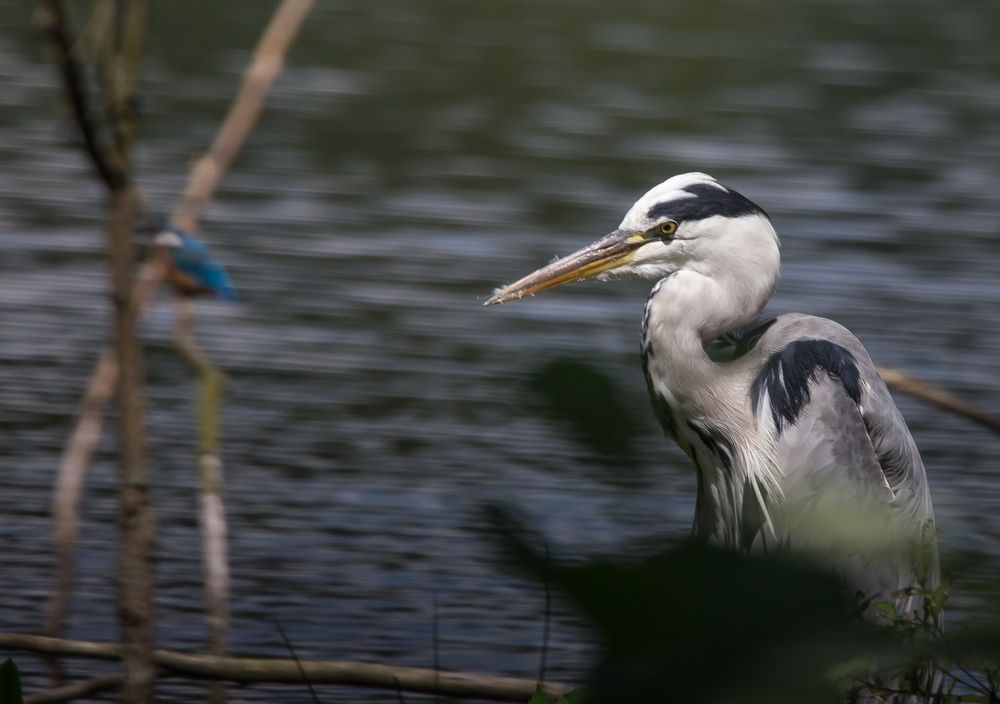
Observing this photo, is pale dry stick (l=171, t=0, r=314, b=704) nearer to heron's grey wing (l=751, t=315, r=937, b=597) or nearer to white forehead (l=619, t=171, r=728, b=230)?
white forehead (l=619, t=171, r=728, b=230)

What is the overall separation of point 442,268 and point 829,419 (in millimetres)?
4464

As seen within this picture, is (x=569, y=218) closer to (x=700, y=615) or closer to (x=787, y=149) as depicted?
(x=787, y=149)

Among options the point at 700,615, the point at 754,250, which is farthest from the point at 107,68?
the point at 700,615

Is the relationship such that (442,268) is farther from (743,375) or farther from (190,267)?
(743,375)

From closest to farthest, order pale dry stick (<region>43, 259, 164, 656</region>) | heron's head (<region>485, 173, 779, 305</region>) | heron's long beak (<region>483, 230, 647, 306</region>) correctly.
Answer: heron's head (<region>485, 173, 779, 305</region>) < heron's long beak (<region>483, 230, 647, 306</region>) < pale dry stick (<region>43, 259, 164, 656</region>)

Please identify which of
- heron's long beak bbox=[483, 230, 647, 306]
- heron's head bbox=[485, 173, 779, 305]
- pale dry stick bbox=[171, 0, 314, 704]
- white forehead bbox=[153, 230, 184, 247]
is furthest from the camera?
white forehead bbox=[153, 230, 184, 247]

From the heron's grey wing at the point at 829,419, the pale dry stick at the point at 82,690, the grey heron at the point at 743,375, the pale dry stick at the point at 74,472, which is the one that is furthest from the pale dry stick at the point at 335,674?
the pale dry stick at the point at 74,472

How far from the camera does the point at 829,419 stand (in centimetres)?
338

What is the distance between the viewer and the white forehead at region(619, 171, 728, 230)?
11.6ft

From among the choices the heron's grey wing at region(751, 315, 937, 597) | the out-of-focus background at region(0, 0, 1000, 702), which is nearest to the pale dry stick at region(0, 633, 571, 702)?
the out-of-focus background at region(0, 0, 1000, 702)

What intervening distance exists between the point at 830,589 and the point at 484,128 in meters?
9.65

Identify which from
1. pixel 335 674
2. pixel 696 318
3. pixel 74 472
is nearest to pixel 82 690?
pixel 335 674

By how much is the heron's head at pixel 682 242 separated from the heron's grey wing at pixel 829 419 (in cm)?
20

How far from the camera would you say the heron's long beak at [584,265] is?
3.62 meters
